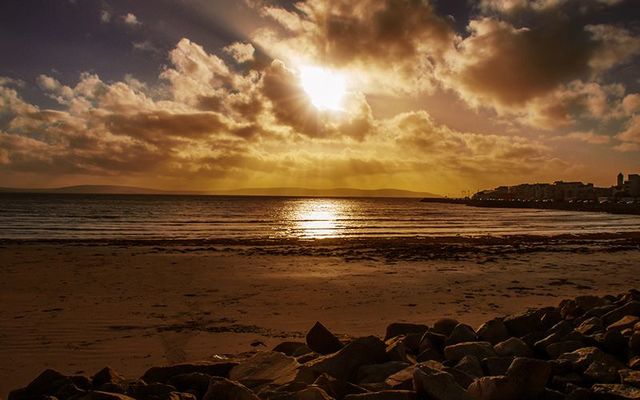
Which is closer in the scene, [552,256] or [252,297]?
[252,297]

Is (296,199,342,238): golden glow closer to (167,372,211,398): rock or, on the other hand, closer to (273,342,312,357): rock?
(273,342,312,357): rock

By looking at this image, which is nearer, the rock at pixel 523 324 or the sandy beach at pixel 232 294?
the rock at pixel 523 324

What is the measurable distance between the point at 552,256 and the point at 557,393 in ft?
63.1

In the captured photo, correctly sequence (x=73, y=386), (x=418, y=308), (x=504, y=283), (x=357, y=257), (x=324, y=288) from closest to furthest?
(x=73, y=386), (x=418, y=308), (x=324, y=288), (x=504, y=283), (x=357, y=257)

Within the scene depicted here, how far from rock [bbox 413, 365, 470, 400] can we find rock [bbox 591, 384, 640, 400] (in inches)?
54.9

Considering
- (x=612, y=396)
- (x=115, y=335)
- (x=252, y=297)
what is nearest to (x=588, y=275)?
(x=252, y=297)

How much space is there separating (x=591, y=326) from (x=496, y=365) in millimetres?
2566

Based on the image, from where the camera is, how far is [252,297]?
39.3ft

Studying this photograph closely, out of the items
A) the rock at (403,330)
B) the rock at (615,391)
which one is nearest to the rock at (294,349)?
the rock at (403,330)

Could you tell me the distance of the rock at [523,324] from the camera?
6877 mm

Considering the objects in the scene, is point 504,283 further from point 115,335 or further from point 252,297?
point 115,335

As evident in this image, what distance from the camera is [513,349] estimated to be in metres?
5.68

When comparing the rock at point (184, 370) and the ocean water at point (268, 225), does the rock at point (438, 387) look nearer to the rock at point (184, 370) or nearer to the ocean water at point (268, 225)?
the rock at point (184, 370)

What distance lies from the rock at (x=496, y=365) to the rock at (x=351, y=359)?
122cm
